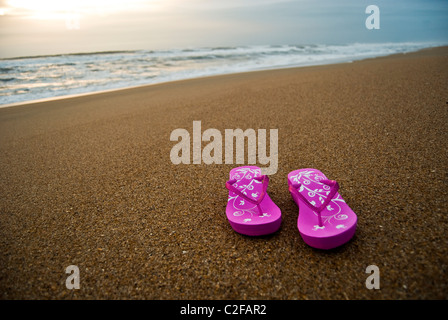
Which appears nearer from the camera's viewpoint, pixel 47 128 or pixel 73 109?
pixel 47 128

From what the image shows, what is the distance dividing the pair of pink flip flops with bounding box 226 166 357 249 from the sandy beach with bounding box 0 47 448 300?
0.20 feet

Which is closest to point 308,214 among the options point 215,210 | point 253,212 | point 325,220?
point 325,220

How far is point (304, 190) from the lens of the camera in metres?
1.46

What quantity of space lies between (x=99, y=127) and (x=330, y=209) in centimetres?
286

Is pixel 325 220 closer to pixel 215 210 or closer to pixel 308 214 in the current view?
pixel 308 214

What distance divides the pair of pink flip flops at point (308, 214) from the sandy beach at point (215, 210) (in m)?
0.06

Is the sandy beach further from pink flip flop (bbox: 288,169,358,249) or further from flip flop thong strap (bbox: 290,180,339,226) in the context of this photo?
flip flop thong strap (bbox: 290,180,339,226)

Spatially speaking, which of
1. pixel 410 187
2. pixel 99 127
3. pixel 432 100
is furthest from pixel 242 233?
pixel 432 100

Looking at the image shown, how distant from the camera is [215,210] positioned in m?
1.47

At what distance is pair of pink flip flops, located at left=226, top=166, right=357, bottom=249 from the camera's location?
43.6 inches
